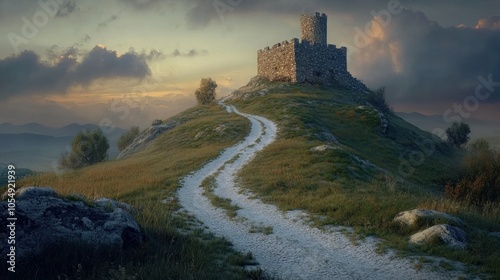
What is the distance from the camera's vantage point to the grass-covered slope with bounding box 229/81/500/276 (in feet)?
43.2

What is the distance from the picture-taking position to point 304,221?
14.8 meters

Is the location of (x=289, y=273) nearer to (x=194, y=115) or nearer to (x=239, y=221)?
(x=239, y=221)

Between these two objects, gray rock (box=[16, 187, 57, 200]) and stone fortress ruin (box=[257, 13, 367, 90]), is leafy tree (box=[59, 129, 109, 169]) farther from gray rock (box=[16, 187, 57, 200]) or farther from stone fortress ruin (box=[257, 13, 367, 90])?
gray rock (box=[16, 187, 57, 200])

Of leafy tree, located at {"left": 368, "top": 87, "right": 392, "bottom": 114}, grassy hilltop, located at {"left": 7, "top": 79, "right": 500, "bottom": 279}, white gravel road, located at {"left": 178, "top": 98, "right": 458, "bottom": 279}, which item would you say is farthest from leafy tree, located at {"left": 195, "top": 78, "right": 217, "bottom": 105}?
white gravel road, located at {"left": 178, "top": 98, "right": 458, "bottom": 279}

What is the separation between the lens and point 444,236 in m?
11.3

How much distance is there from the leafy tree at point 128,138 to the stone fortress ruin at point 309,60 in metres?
30.9

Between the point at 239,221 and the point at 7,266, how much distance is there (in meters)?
9.13

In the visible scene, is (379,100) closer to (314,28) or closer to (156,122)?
(314,28)

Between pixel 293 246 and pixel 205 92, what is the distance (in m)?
76.1

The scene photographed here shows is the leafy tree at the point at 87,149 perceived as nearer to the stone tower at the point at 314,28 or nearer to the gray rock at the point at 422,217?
the stone tower at the point at 314,28

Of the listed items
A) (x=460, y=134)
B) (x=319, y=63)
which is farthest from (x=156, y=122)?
(x=460, y=134)

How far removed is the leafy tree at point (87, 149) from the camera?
6166cm

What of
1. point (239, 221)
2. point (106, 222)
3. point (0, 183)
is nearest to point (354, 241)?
point (239, 221)

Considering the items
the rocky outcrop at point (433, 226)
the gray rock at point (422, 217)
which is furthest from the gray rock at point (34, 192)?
the gray rock at point (422, 217)
